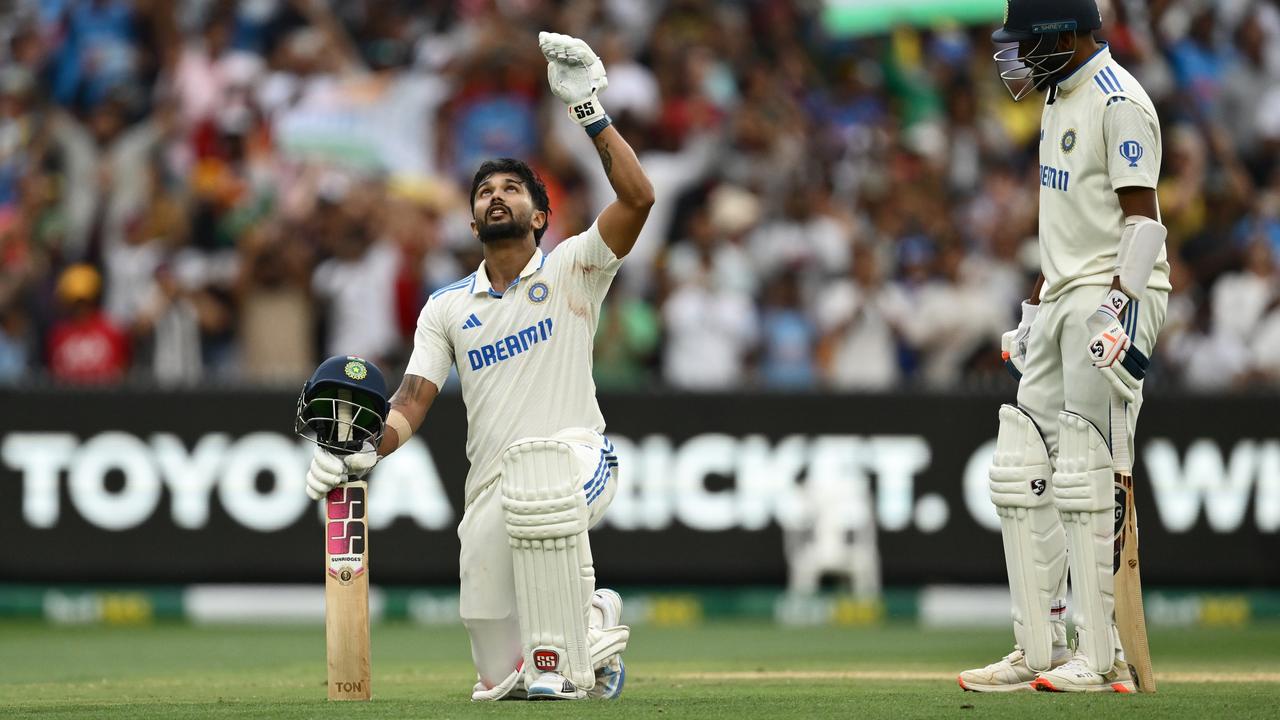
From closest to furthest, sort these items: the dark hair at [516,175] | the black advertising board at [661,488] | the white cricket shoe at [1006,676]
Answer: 1. the white cricket shoe at [1006,676]
2. the dark hair at [516,175]
3. the black advertising board at [661,488]

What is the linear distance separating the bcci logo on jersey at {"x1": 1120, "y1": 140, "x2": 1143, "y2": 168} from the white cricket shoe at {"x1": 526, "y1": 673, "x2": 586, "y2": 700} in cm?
252

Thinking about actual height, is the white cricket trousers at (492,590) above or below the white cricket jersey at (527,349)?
below

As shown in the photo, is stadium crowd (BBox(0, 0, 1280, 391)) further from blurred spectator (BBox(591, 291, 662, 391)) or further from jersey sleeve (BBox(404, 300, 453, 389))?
jersey sleeve (BBox(404, 300, 453, 389))

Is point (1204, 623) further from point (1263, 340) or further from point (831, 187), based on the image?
point (831, 187)

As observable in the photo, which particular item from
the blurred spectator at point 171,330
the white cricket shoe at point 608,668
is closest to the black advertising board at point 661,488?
the blurred spectator at point 171,330

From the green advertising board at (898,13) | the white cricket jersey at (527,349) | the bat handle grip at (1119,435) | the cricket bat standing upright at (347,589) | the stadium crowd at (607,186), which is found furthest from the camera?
the green advertising board at (898,13)

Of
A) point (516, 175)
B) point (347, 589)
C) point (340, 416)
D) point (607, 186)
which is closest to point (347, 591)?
point (347, 589)

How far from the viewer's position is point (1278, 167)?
14.6m

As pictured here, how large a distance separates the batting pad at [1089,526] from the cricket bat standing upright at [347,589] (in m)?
2.32

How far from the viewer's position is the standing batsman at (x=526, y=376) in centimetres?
640

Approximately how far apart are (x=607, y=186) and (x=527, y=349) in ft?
22.8

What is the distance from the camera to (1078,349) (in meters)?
6.46

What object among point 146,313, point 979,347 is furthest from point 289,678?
point 979,347

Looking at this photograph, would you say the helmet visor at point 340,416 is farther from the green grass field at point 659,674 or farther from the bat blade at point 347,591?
the green grass field at point 659,674
